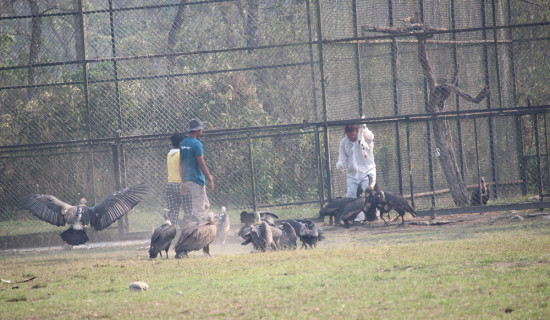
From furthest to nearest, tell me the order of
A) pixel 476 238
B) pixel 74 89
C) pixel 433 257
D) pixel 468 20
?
pixel 74 89
pixel 468 20
pixel 476 238
pixel 433 257

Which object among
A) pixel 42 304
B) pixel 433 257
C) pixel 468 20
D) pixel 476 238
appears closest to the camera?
pixel 42 304

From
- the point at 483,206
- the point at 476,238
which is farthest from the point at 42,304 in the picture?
the point at 483,206

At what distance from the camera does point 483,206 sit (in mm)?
12133

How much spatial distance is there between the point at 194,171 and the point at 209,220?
166 centimetres

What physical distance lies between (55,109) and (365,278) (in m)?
9.79

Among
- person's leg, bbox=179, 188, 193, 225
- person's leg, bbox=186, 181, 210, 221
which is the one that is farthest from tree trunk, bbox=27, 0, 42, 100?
person's leg, bbox=186, 181, 210, 221

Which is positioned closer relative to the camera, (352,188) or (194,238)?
(194,238)

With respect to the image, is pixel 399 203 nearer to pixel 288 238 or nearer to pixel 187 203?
pixel 288 238

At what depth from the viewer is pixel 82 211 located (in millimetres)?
11023

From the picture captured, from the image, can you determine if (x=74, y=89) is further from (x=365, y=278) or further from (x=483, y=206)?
(x=365, y=278)

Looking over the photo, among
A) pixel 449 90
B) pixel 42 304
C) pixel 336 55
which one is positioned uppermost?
pixel 336 55

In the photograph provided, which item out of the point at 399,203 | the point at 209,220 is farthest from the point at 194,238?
the point at 399,203

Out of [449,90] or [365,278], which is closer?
[365,278]

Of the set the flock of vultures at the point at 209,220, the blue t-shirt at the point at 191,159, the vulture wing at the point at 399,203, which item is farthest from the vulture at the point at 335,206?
the blue t-shirt at the point at 191,159
